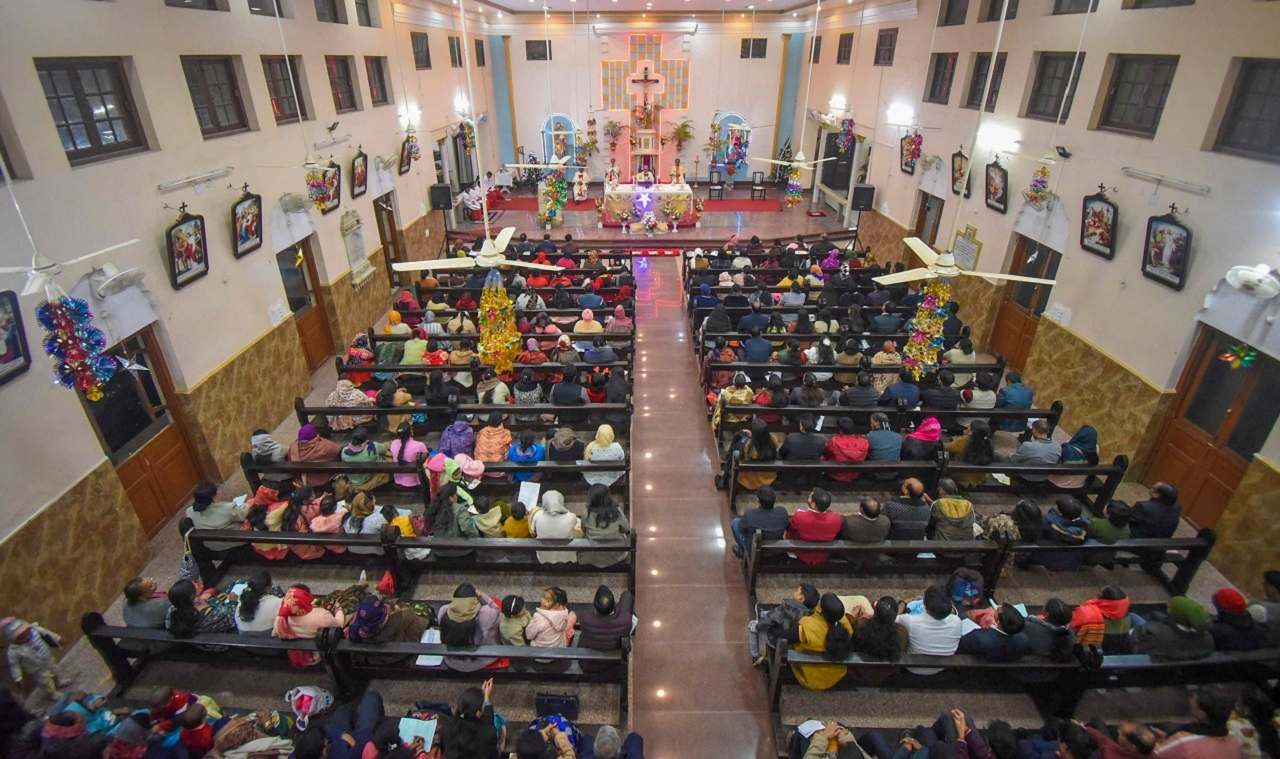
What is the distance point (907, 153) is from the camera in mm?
13180

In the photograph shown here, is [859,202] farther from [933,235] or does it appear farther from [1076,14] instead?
[1076,14]

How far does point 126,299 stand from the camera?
6.37 metres

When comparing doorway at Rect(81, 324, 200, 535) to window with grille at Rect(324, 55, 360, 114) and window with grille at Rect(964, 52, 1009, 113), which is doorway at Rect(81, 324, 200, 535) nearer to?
window with grille at Rect(324, 55, 360, 114)

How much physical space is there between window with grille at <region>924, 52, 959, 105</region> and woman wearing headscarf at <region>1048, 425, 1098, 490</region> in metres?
8.01

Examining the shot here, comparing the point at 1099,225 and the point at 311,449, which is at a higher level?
the point at 1099,225

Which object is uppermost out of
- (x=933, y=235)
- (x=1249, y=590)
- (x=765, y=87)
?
(x=765, y=87)

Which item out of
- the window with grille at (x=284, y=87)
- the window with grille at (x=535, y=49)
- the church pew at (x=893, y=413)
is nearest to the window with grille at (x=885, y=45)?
the church pew at (x=893, y=413)

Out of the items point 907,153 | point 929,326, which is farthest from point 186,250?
point 907,153

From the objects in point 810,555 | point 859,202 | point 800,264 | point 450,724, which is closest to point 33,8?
point 450,724

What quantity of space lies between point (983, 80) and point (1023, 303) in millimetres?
4258

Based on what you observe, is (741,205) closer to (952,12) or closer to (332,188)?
(952,12)

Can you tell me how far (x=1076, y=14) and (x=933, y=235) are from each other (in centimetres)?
482

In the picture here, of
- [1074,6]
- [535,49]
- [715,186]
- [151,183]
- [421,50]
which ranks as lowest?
[715,186]

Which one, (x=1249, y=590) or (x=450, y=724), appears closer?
(x=450, y=724)
